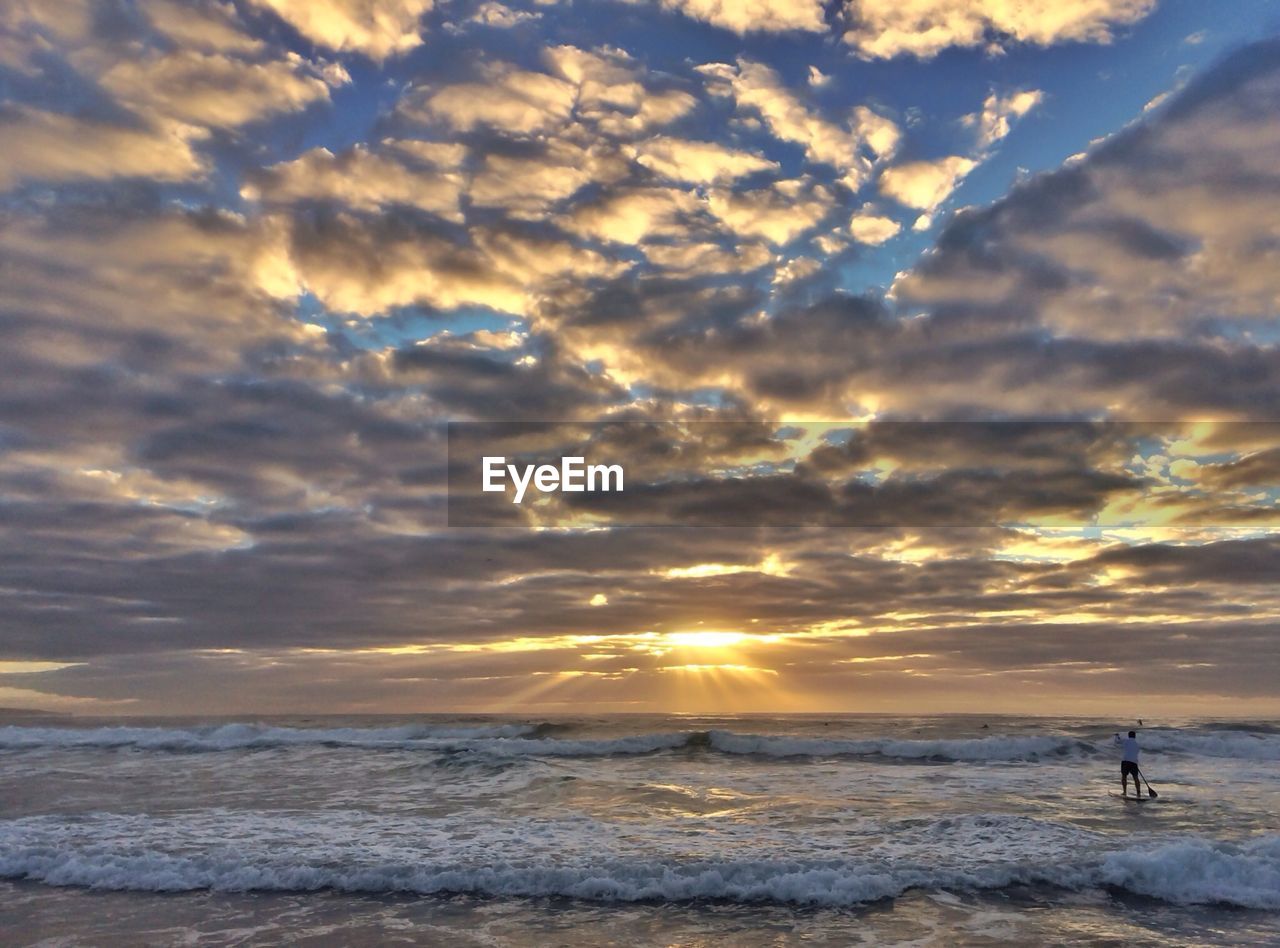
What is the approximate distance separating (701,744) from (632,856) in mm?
31720

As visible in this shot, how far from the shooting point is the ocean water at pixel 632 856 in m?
13.5

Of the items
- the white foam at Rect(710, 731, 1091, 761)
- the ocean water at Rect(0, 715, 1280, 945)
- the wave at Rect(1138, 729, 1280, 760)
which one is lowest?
the wave at Rect(1138, 729, 1280, 760)

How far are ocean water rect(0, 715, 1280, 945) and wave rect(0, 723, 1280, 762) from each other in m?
7.60

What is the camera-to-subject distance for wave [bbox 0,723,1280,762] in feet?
141

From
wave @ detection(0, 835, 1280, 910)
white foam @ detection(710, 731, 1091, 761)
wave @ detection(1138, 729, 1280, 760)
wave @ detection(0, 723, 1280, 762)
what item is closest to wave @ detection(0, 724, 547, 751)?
wave @ detection(0, 723, 1280, 762)

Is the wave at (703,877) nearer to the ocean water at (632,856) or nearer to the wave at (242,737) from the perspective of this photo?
the ocean water at (632,856)

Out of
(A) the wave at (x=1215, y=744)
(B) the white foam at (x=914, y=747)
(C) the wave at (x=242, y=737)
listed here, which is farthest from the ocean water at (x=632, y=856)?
(C) the wave at (x=242, y=737)

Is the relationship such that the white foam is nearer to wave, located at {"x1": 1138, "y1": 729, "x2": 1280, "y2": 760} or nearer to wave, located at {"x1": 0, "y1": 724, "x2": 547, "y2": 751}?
wave, located at {"x1": 1138, "y1": 729, "x2": 1280, "y2": 760}

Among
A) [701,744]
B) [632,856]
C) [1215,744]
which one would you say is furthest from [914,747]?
Result: [632,856]

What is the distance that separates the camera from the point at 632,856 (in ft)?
57.7

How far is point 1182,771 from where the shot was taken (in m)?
35.4

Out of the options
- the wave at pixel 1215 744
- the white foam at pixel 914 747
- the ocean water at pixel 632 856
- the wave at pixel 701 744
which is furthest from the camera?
the wave at pixel 1215 744

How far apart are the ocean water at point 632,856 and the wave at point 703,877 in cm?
5

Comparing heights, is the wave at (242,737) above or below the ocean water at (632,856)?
below
